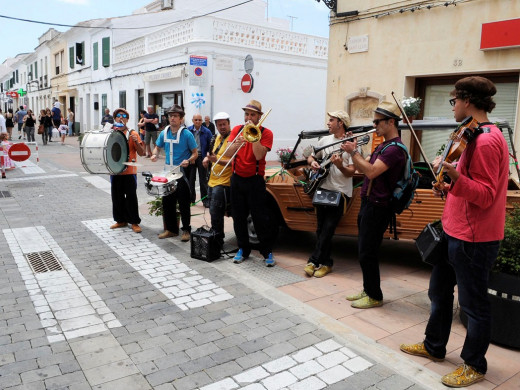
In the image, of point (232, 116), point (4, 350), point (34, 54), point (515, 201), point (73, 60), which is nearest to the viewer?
point (4, 350)

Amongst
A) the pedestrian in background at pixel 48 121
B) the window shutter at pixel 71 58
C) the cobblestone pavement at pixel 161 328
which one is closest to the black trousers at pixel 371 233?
the cobblestone pavement at pixel 161 328

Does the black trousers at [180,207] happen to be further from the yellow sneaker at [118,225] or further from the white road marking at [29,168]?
the white road marking at [29,168]

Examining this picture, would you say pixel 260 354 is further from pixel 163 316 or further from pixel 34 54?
pixel 34 54

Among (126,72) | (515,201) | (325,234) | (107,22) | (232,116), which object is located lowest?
(325,234)

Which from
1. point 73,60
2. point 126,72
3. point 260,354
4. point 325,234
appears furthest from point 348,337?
point 73,60

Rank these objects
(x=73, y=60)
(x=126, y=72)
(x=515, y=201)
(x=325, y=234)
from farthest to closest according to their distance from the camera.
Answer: (x=73, y=60), (x=126, y=72), (x=325, y=234), (x=515, y=201)

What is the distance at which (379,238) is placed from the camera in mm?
4395

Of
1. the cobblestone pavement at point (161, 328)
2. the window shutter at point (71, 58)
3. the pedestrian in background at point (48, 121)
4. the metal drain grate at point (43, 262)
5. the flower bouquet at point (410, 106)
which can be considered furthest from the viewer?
the window shutter at point (71, 58)

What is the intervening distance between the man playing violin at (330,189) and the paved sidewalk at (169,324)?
0.67ft

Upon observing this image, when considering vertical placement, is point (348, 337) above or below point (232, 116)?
below

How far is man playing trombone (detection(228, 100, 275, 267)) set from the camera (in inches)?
217

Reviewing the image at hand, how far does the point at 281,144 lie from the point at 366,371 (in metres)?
16.0

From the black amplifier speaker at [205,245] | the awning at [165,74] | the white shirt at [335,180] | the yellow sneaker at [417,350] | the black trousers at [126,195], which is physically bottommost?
the yellow sneaker at [417,350]

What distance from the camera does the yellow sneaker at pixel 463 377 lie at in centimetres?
322
